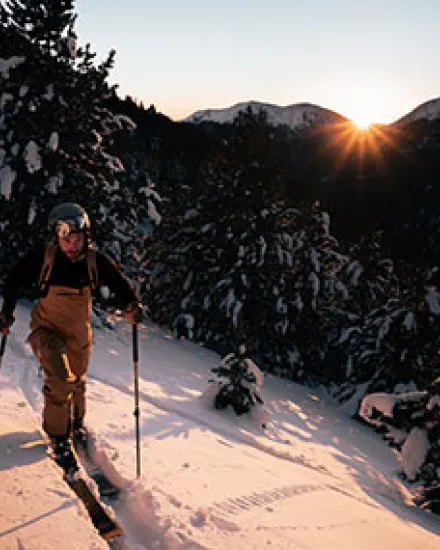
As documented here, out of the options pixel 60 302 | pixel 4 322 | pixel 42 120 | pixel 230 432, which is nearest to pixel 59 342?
pixel 60 302

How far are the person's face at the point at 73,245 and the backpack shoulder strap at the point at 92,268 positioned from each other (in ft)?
0.32

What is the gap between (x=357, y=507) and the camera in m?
5.55

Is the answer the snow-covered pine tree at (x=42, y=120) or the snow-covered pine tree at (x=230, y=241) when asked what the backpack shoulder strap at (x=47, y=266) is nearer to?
the snow-covered pine tree at (x=42, y=120)

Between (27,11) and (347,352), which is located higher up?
(27,11)

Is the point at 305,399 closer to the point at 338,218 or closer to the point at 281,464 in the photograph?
the point at 281,464

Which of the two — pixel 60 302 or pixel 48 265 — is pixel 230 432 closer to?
pixel 60 302

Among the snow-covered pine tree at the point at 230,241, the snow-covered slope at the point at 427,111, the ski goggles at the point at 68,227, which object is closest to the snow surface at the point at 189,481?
the ski goggles at the point at 68,227

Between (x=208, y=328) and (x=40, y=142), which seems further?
(x=208, y=328)

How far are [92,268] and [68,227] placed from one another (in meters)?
0.45

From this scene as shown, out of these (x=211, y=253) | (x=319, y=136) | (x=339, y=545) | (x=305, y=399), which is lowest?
(x=305, y=399)

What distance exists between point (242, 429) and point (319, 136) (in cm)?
10949

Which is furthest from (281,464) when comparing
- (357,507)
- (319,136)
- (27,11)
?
(319,136)

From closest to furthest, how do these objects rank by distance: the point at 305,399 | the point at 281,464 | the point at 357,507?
the point at 357,507, the point at 281,464, the point at 305,399

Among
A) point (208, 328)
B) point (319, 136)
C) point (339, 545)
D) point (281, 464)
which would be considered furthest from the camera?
point (319, 136)
